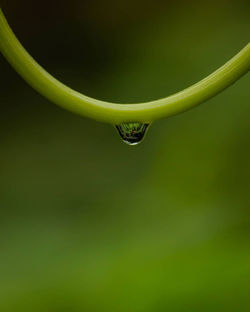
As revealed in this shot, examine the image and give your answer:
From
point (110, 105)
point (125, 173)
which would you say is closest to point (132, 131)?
point (110, 105)

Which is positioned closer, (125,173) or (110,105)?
(110,105)

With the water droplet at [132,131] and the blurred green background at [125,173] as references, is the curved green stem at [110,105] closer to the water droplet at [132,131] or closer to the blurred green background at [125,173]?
the water droplet at [132,131]

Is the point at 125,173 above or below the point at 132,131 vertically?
above

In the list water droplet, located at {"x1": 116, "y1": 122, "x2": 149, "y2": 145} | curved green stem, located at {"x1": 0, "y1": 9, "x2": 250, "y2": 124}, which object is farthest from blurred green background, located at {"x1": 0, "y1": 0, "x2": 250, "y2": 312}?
curved green stem, located at {"x1": 0, "y1": 9, "x2": 250, "y2": 124}

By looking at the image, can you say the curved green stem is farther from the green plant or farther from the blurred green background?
the blurred green background

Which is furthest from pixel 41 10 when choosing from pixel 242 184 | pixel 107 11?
pixel 242 184

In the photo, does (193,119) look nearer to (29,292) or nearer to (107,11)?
(107,11)

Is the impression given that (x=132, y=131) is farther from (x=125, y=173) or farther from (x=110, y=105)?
(x=125, y=173)
